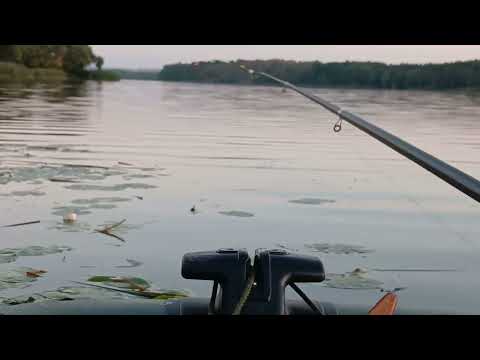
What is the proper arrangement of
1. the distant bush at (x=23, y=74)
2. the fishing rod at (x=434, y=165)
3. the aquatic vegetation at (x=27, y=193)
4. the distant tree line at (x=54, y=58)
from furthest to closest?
the distant tree line at (x=54, y=58) → the distant bush at (x=23, y=74) → the aquatic vegetation at (x=27, y=193) → the fishing rod at (x=434, y=165)

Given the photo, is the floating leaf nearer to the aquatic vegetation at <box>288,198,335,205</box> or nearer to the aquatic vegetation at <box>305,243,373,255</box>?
the aquatic vegetation at <box>305,243,373,255</box>

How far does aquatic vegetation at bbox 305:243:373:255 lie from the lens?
525cm

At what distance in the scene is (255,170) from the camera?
9.59m

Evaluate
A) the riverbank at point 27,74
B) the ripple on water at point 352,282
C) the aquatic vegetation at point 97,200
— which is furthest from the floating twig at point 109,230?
the riverbank at point 27,74

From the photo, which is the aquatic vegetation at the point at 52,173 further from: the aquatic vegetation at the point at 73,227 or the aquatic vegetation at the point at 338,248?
the aquatic vegetation at the point at 338,248

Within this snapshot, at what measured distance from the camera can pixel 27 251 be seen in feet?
15.8

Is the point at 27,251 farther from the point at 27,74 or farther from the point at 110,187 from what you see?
the point at 27,74

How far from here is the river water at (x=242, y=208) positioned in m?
4.64

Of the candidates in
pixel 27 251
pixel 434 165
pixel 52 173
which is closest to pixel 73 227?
pixel 27 251

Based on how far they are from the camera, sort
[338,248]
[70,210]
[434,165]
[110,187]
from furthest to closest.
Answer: [110,187] → [70,210] → [338,248] → [434,165]

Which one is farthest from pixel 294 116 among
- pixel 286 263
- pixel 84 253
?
pixel 286 263

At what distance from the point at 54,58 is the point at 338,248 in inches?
2192

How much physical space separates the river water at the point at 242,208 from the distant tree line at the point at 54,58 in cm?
4243

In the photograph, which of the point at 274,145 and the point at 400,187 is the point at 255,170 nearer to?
the point at 400,187
